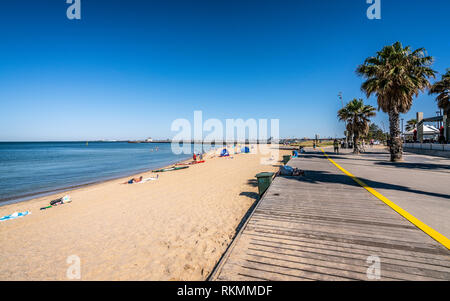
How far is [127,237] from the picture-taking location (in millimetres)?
6492

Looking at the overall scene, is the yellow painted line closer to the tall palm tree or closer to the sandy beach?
the sandy beach

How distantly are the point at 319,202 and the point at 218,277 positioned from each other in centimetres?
468

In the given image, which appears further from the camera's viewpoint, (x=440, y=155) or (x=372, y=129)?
(x=372, y=129)

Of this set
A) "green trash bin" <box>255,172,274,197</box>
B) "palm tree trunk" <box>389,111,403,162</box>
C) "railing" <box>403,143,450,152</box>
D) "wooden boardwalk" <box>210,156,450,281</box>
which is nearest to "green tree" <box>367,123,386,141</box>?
"railing" <box>403,143,450,152</box>

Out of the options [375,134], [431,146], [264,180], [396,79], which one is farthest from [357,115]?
[375,134]

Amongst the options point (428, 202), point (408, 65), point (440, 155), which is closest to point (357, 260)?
point (428, 202)

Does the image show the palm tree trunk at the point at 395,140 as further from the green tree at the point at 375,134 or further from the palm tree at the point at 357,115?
the green tree at the point at 375,134

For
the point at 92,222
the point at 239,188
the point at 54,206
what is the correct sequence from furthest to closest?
the point at 239,188 → the point at 54,206 → the point at 92,222

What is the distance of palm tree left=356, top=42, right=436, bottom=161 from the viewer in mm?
14773

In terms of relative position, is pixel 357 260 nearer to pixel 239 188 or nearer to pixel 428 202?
pixel 428 202

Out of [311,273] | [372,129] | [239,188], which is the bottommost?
[239,188]

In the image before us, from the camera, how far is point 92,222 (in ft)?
27.0

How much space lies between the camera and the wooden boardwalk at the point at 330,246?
2.96m

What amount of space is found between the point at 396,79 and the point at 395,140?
17.0 ft
